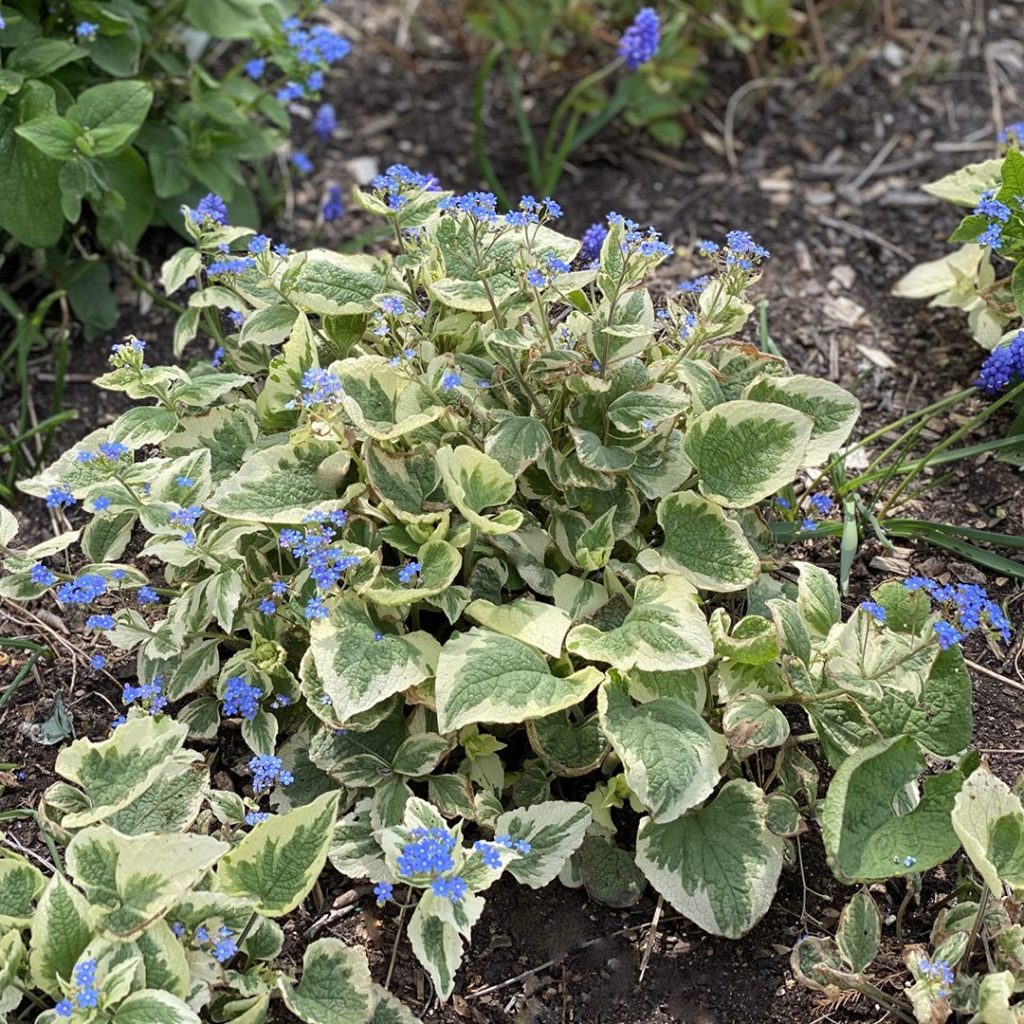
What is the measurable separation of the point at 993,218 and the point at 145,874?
2044mm

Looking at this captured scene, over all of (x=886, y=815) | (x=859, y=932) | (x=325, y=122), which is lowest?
(x=859, y=932)

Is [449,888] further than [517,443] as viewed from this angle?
No

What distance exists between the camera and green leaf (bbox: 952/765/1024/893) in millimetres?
2018

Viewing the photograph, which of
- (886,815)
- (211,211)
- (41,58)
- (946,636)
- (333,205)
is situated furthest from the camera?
(333,205)

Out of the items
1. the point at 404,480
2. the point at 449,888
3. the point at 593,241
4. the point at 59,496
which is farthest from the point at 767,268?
the point at 449,888

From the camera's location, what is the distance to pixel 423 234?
8.37 ft

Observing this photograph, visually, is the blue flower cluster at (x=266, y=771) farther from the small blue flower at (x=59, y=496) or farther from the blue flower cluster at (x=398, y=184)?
the blue flower cluster at (x=398, y=184)

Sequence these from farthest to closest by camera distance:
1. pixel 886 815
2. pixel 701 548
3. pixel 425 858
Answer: pixel 701 548
pixel 886 815
pixel 425 858

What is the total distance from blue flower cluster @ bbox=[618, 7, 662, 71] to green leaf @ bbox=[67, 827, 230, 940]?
8.18 ft

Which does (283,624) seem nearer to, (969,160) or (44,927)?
(44,927)

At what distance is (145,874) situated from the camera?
1.96 meters

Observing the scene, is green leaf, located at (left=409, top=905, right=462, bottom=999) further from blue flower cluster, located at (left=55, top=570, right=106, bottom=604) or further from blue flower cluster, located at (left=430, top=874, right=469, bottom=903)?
blue flower cluster, located at (left=55, top=570, right=106, bottom=604)

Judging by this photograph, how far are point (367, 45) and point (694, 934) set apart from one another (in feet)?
10.6

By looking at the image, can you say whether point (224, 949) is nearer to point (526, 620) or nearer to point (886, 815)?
point (526, 620)
